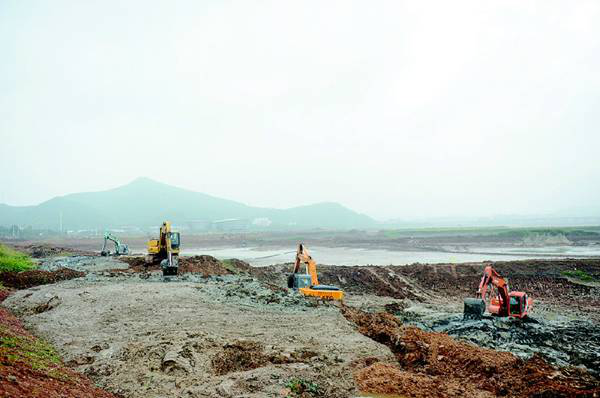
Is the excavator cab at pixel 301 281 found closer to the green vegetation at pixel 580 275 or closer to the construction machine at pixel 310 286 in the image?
the construction machine at pixel 310 286

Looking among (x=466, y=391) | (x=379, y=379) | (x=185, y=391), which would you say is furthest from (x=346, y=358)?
(x=185, y=391)

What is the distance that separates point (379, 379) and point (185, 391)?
354 cm

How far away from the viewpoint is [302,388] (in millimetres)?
6695

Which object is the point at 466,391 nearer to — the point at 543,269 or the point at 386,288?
the point at 386,288

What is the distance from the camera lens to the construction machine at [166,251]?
21.6 m

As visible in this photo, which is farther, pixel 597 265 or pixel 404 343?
pixel 597 265

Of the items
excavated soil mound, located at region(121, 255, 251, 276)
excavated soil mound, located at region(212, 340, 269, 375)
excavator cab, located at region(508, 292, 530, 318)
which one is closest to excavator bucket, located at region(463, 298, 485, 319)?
excavator cab, located at region(508, 292, 530, 318)

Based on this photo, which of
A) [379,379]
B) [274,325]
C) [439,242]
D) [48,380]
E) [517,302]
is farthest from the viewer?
[439,242]

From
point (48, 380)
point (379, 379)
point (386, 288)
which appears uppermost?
point (48, 380)

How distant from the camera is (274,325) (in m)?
11.0

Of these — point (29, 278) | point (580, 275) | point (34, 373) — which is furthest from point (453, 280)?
point (34, 373)

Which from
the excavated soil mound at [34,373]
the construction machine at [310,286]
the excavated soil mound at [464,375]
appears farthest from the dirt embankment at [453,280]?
the excavated soil mound at [34,373]

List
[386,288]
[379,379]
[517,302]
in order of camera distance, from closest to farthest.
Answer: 1. [379,379]
2. [517,302]
3. [386,288]

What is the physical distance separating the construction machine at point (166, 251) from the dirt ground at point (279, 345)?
10.5ft
